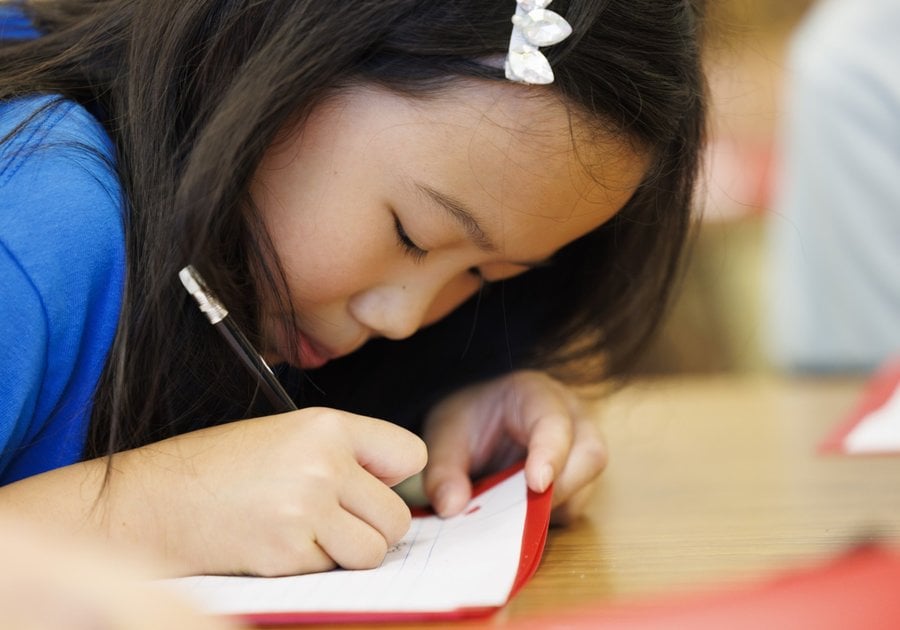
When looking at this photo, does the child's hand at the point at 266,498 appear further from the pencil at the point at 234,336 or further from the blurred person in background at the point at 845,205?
the blurred person in background at the point at 845,205

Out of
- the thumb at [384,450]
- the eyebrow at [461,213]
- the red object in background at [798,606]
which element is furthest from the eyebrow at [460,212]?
the red object in background at [798,606]

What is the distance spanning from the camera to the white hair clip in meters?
0.60

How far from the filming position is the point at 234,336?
62cm

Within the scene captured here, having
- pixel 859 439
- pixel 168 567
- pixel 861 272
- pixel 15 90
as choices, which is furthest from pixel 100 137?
pixel 861 272

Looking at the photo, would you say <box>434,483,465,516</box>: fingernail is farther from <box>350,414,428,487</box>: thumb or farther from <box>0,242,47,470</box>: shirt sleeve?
<box>0,242,47,470</box>: shirt sleeve

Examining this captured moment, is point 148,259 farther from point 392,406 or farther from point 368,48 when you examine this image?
point 392,406

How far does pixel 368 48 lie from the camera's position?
2.04ft

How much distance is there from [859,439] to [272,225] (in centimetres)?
48

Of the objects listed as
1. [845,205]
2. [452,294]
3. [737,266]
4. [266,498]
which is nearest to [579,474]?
[452,294]

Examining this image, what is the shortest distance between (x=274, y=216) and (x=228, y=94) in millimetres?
77

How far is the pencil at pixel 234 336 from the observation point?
0.61 meters

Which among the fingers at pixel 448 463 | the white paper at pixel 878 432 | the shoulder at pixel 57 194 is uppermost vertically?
the shoulder at pixel 57 194

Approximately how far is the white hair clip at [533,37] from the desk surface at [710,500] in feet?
0.87

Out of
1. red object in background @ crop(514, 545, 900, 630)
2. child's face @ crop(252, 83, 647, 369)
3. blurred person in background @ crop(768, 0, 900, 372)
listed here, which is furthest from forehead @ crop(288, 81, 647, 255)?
blurred person in background @ crop(768, 0, 900, 372)
